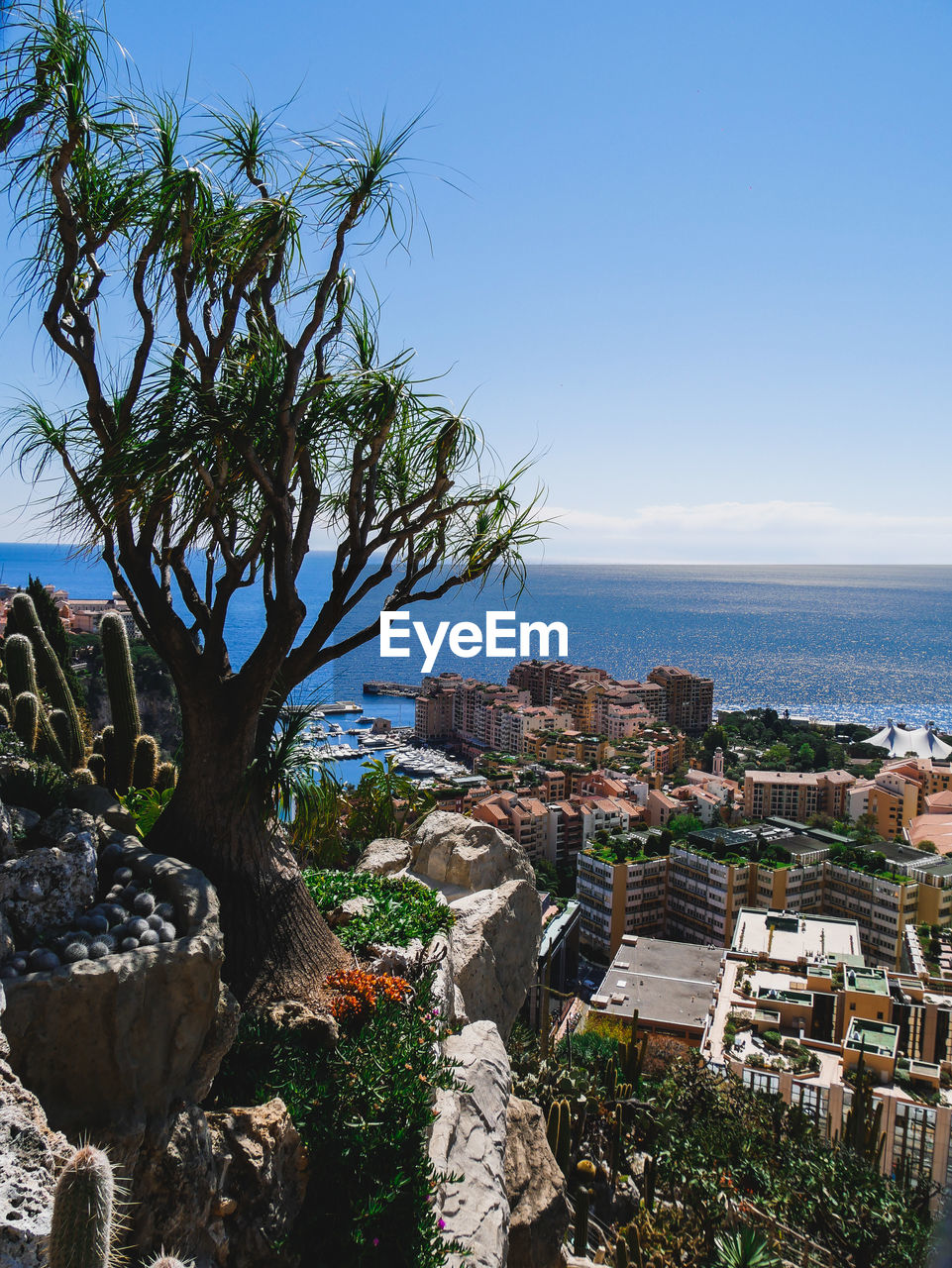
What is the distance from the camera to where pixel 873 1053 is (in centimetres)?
1385

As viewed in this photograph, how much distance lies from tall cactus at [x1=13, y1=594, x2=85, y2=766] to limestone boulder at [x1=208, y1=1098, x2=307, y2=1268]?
552 cm

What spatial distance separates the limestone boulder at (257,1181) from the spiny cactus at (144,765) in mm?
4568

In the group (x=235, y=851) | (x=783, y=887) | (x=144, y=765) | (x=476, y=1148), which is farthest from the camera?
(x=783, y=887)

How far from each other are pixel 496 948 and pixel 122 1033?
13.6ft

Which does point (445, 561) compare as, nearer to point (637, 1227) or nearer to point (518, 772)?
point (637, 1227)

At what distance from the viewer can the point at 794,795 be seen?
131 ft

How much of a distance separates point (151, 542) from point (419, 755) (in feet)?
145

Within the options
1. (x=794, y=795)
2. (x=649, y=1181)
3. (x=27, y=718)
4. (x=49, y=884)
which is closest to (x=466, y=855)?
(x=649, y=1181)

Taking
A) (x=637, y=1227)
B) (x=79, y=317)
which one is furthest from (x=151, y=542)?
(x=637, y=1227)

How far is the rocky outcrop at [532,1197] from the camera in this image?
4.32 meters

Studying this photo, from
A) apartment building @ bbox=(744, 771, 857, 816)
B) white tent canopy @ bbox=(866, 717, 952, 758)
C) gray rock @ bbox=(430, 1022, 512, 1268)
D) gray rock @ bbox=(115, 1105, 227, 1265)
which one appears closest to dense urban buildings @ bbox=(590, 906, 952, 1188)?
gray rock @ bbox=(430, 1022, 512, 1268)

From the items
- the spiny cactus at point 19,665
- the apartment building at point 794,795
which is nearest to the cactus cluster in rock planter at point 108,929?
the spiny cactus at point 19,665

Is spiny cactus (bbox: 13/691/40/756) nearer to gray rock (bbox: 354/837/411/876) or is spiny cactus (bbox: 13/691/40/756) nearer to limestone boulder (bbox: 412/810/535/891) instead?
gray rock (bbox: 354/837/411/876)

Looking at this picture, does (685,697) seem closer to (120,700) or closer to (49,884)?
Result: (120,700)
